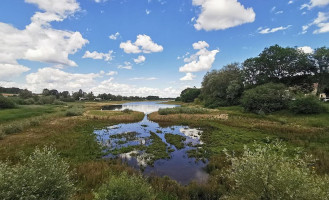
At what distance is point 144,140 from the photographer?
2202 centimetres

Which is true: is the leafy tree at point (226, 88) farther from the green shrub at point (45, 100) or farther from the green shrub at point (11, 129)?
the green shrub at point (45, 100)

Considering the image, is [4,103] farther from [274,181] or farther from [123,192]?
[274,181]

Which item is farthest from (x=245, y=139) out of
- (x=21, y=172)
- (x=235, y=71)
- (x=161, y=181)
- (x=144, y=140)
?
(x=235, y=71)

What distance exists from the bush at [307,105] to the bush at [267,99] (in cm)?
492

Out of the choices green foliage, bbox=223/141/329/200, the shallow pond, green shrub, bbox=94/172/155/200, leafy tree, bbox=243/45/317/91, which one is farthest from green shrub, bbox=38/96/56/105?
green foliage, bbox=223/141/329/200

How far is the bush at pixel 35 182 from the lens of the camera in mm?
5078

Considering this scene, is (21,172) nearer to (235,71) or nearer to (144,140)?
(144,140)

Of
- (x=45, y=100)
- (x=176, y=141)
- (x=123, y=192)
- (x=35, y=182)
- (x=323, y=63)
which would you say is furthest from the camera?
(x=45, y=100)

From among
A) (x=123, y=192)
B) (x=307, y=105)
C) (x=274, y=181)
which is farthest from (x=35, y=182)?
(x=307, y=105)

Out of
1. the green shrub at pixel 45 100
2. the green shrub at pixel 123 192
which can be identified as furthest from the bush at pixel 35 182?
the green shrub at pixel 45 100

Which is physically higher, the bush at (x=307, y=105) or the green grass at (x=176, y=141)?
the bush at (x=307, y=105)

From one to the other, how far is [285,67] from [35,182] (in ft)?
212

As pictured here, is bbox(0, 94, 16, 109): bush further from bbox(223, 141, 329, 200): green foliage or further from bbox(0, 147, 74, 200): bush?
bbox(223, 141, 329, 200): green foliage

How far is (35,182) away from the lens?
17.8 feet
